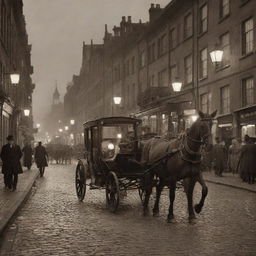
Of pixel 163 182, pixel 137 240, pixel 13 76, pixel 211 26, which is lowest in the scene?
pixel 137 240

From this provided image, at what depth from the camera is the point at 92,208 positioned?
37.3 ft

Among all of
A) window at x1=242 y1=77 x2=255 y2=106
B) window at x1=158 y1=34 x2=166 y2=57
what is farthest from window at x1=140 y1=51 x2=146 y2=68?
window at x1=242 y1=77 x2=255 y2=106

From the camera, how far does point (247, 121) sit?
22.9 meters

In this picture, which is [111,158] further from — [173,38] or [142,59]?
[142,59]

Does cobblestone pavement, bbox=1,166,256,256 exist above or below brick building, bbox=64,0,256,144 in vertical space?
below

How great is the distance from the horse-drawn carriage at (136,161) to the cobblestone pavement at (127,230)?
48cm

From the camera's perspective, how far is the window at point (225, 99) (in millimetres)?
26078

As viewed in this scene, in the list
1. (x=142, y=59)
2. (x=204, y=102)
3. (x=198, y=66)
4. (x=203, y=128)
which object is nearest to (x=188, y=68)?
(x=198, y=66)

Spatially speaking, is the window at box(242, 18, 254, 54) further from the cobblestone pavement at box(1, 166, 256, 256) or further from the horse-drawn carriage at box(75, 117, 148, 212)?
the horse-drawn carriage at box(75, 117, 148, 212)

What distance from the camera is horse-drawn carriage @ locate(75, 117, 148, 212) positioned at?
37.4 feet

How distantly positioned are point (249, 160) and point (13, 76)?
10747 mm

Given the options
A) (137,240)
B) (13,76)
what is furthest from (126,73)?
(137,240)

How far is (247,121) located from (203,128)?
14414 millimetres

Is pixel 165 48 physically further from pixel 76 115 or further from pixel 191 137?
pixel 76 115
